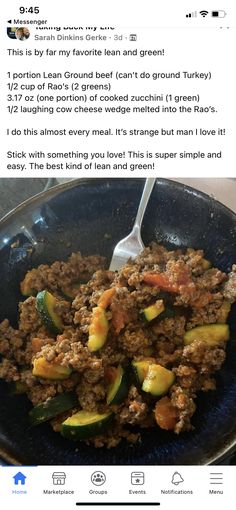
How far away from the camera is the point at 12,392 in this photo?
3.05ft

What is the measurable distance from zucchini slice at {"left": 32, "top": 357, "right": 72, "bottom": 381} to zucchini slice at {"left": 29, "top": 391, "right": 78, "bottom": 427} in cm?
3

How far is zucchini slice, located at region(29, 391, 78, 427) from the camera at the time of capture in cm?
88

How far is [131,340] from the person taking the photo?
2.98 feet

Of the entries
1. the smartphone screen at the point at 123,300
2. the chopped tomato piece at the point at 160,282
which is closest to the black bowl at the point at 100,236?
the smartphone screen at the point at 123,300

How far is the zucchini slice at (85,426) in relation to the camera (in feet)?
2.72

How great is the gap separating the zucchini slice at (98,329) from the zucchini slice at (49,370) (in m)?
0.06
